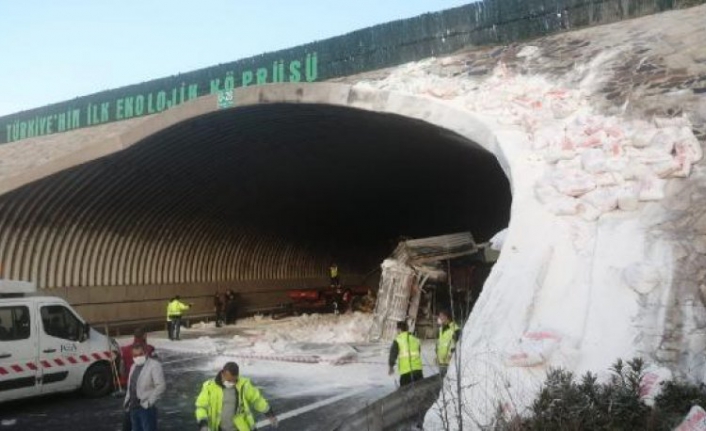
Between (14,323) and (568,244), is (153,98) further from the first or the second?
(568,244)

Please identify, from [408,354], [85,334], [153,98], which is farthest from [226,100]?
[408,354]

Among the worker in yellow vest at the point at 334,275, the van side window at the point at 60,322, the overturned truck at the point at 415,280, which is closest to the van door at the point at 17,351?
the van side window at the point at 60,322

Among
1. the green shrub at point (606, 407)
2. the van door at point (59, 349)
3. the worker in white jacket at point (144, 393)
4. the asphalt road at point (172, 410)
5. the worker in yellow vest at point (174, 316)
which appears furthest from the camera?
the worker in yellow vest at point (174, 316)

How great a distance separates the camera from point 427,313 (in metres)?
17.2

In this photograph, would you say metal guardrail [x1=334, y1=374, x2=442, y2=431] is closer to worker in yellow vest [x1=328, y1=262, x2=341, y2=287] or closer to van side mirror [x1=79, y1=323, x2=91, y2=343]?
van side mirror [x1=79, y1=323, x2=91, y2=343]

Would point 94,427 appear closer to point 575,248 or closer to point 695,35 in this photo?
point 575,248

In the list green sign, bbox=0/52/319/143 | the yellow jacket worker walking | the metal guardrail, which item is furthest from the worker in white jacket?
green sign, bbox=0/52/319/143

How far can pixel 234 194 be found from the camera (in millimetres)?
22312

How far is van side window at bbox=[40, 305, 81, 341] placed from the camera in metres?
10.5

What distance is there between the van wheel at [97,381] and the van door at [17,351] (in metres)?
0.90

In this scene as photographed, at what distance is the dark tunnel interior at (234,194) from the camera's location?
17.3 meters

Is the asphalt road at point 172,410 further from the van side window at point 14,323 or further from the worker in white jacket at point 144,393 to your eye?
the worker in white jacket at point 144,393

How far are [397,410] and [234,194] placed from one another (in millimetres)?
15924

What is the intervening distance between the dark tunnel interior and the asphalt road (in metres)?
6.64
